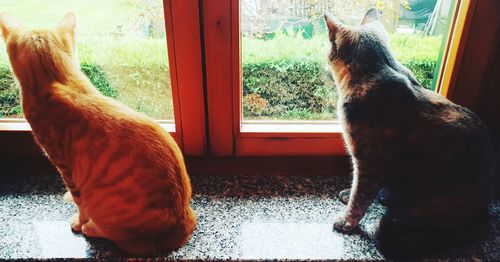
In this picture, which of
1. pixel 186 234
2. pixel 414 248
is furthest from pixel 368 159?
pixel 186 234

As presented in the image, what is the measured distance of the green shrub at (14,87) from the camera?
1.21m

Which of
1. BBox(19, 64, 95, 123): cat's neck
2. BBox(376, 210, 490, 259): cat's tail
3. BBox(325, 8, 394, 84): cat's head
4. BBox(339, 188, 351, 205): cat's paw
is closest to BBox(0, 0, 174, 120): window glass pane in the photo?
BBox(19, 64, 95, 123): cat's neck

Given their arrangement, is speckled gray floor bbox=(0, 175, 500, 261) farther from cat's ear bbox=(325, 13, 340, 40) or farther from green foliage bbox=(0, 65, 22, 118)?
cat's ear bbox=(325, 13, 340, 40)

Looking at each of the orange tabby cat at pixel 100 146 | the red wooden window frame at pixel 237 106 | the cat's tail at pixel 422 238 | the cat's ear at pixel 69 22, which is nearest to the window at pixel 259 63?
the red wooden window frame at pixel 237 106

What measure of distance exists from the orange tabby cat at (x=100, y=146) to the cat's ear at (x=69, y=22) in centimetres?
3

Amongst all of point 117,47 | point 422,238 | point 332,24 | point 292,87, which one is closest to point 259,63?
point 292,87

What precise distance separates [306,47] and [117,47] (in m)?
0.61

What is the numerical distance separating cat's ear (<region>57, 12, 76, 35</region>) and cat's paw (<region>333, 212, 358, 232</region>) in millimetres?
946

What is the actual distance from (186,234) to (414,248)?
620mm

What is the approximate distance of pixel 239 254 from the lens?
1.01 metres

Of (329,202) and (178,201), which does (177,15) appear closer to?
(178,201)

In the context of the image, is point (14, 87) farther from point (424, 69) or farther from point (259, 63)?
point (424, 69)

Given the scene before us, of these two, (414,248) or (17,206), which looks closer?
(414,248)

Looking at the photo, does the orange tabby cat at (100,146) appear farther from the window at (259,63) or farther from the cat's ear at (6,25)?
the window at (259,63)
